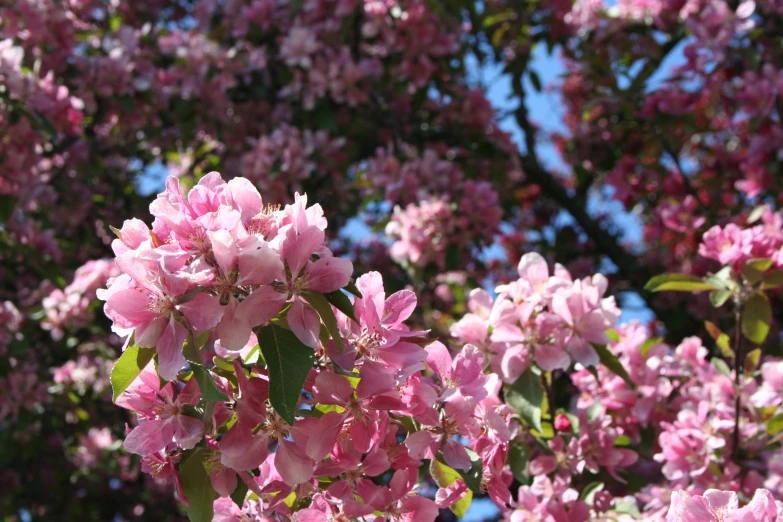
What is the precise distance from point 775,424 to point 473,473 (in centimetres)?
96

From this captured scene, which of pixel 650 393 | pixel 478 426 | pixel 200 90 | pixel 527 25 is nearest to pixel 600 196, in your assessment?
pixel 527 25

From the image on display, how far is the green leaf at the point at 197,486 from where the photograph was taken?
1.11 m

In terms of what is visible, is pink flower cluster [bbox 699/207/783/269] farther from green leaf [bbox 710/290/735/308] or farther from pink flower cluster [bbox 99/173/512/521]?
pink flower cluster [bbox 99/173/512/521]

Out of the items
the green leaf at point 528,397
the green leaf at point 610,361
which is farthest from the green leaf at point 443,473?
the green leaf at point 610,361

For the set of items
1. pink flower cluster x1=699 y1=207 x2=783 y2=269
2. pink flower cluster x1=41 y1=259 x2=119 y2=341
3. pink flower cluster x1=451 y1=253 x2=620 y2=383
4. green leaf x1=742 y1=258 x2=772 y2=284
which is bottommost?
pink flower cluster x1=451 y1=253 x2=620 y2=383

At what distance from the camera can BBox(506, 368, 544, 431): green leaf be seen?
1.53m

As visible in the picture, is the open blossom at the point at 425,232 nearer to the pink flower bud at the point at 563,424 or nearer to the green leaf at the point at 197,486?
the pink flower bud at the point at 563,424

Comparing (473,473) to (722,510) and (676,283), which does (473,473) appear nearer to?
(722,510)

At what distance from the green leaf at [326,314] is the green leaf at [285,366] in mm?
40

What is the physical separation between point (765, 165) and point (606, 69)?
3.18 feet

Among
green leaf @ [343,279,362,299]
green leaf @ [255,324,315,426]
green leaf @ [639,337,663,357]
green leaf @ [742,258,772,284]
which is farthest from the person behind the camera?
green leaf @ [639,337,663,357]

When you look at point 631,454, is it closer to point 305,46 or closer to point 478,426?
point 478,426

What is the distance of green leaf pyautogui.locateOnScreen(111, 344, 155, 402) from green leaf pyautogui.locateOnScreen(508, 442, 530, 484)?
849 mm

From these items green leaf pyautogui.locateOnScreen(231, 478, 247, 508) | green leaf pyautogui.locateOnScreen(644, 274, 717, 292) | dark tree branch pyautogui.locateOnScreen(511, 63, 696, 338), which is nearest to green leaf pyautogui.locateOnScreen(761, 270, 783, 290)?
green leaf pyautogui.locateOnScreen(644, 274, 717, 292)
